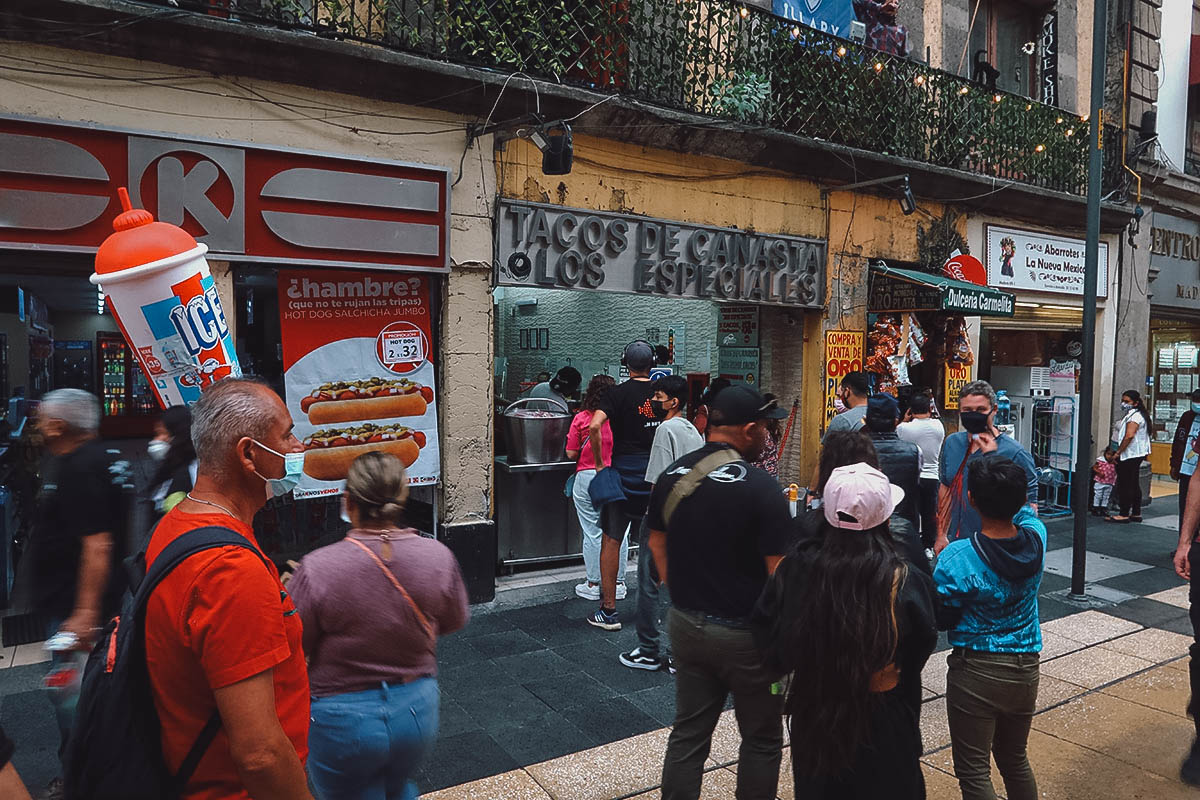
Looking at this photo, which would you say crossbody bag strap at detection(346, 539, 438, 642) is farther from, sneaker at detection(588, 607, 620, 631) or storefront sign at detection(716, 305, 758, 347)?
storefront sign at detection(716, 305, 758, 347)

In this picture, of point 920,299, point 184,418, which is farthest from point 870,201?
point 184,418

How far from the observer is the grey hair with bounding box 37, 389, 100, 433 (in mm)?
4078

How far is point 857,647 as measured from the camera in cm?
278

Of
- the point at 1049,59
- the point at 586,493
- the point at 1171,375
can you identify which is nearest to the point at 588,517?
the point at 586,493

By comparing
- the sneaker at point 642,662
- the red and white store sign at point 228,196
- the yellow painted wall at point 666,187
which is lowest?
the sneaker at point 642,662

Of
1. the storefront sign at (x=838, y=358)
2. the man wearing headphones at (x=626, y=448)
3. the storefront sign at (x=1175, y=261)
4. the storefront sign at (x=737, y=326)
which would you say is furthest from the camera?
the storefront sign at (x=1175, y=261)

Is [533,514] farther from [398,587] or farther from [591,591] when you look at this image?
[398,587]

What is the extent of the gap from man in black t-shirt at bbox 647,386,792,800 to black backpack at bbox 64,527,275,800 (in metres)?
1.98

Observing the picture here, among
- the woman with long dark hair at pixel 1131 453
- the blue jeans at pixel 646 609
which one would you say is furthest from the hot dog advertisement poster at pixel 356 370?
the woman with long dark hair at pixel 1131 453

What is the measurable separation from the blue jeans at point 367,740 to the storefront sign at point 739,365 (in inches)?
321

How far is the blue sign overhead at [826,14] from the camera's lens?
1019cm

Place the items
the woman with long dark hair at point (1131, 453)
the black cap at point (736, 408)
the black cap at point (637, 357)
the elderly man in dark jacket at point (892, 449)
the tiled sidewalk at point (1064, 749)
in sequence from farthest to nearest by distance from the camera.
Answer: the woman with long dark hair at point (1131, 453) < the black cap at point (637, 357) < the elderly man in dark jacket at point (892, 449) < the tiled sidewalk at point (1064, 749) < the black cap at point (736, 408)

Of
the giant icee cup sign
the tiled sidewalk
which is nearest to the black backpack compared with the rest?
the giant icee cup sign

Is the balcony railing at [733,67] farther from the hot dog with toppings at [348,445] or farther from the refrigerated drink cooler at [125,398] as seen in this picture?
the refrigerated drink cooler at [125,398]
